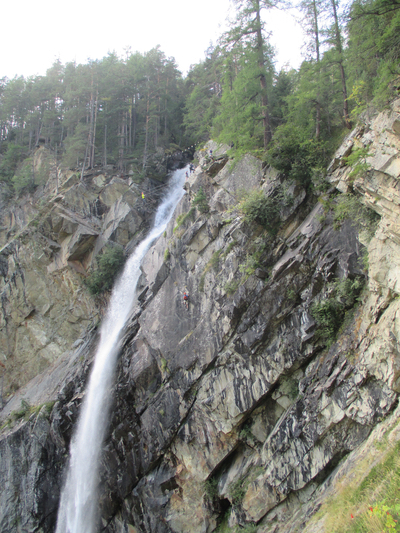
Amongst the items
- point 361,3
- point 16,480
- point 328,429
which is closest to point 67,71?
point 361,3

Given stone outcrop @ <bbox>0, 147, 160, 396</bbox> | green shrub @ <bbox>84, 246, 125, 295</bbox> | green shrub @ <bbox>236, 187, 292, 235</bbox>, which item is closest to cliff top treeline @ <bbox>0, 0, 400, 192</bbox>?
green shrub @ <bbox>236, 187, 292, 235</bbox>

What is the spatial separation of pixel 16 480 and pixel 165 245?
1573 centimetres

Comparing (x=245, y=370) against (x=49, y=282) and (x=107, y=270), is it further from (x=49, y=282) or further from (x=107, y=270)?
(x=49, y=282)

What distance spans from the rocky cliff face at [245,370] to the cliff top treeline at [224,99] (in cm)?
182

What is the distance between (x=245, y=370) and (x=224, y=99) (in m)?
14.8

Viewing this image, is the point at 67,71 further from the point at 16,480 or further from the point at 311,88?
the point at 16,480

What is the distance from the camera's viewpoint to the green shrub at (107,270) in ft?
78.3

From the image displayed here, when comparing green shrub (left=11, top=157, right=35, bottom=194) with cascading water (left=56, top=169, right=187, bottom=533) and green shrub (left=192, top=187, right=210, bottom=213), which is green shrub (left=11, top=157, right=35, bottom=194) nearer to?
cascading water (left=56, top=169, right=187, bottom=533)

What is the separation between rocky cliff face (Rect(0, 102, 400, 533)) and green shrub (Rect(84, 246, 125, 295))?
17.2 ft

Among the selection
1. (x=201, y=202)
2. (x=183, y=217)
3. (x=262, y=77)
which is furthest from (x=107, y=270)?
(x=262, y=77)

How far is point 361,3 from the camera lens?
11484mm

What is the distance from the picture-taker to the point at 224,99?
18578mm

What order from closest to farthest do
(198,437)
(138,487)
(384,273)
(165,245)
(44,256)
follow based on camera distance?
(384,273) → (198,437) → (138,487) → (165,245) → (44,256)

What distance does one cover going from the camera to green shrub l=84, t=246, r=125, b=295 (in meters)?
23.9
